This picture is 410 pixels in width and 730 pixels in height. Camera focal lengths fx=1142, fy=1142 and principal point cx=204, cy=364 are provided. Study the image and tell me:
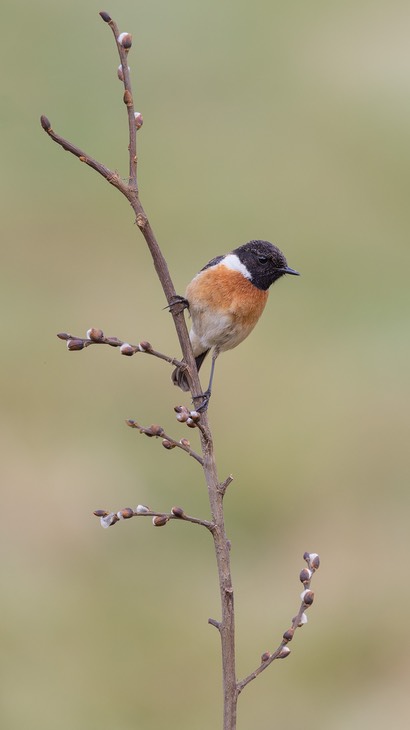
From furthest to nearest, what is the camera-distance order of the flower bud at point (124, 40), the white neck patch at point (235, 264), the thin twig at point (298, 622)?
1. the white neck patch at point (235, 264)
2. the flower bud at point (124, 40)
3. the thin twig at point (298, 622)

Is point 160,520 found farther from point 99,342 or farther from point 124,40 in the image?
point 124,40

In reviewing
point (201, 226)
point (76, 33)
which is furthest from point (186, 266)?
point (76, 33)

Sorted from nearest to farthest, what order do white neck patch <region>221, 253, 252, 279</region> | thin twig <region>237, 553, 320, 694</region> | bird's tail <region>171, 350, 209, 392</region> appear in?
thin twig <region>237, 553, 320, 694</region> < bird's tail <region>171, 350, 209, 392</region> < white neck patch <region>221, 253, 252, 279</region>

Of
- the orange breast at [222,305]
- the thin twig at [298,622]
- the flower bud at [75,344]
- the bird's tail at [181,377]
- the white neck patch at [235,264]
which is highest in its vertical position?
the white neck patch at [235,264]

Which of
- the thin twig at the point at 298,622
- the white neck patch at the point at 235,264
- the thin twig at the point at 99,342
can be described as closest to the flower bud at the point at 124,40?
the thin twig at the point at 99,342

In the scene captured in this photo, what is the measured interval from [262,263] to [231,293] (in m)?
0.21

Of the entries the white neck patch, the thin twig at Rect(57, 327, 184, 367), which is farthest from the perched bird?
the thin twig at Rect(57, 327, 184, 367)

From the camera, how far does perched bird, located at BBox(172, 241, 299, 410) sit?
188 inches

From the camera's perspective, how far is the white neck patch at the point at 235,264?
4914 millimetres

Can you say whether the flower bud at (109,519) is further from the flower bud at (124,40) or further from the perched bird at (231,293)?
the perched bird at (231,293)

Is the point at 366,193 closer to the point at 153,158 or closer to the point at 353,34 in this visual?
the point at 153,158

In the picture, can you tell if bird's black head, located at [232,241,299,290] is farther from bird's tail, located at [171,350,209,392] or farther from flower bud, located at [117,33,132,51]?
flower bud, located at [117,33,132,51]

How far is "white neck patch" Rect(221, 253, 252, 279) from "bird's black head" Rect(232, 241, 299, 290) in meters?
0.01

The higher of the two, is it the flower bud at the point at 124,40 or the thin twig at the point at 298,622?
the flower bud at the point at 124,40
